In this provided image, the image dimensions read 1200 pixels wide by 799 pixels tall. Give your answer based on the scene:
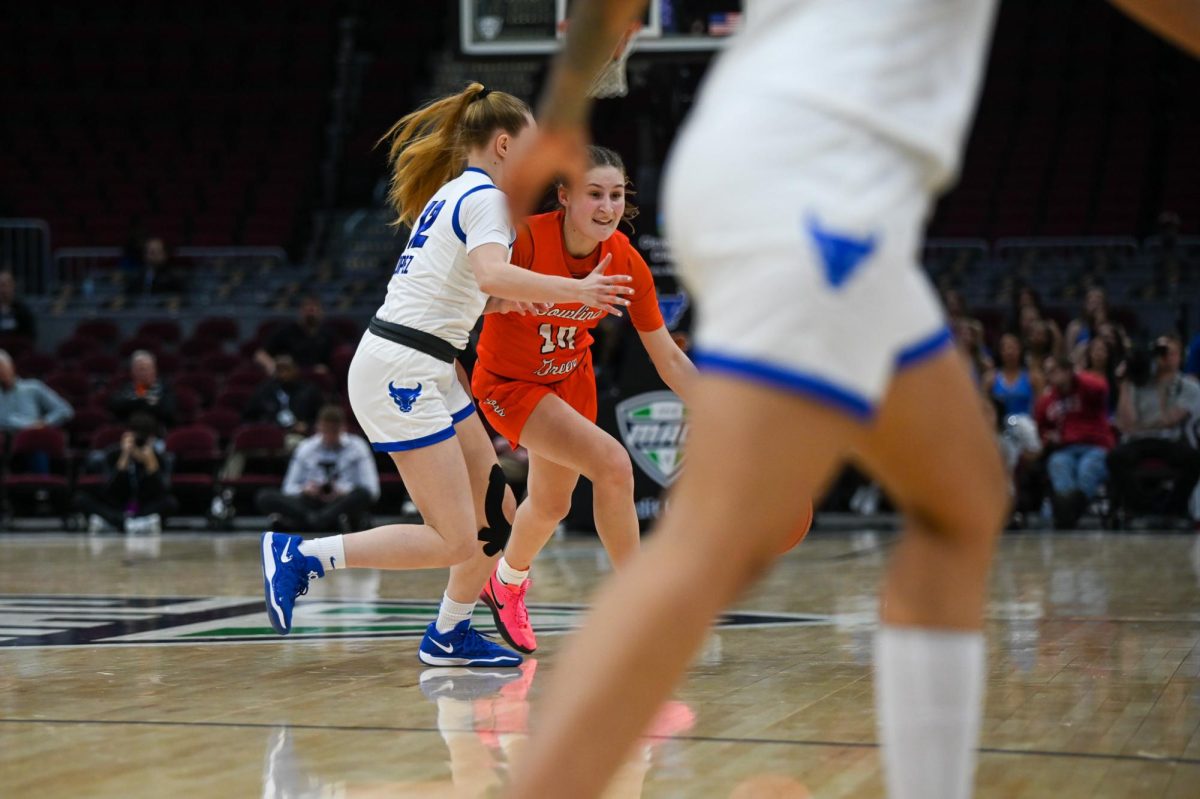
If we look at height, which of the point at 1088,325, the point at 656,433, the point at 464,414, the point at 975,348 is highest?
the point at 464,414

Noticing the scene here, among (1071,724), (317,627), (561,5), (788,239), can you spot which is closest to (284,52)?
(561,5)

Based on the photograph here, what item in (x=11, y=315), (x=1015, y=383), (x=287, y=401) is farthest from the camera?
(x=11, y=315)

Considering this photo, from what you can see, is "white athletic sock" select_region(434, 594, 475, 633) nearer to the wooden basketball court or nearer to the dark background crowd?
the wooden basketball court

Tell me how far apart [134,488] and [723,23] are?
20.6 feet

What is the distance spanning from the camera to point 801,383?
1624mm

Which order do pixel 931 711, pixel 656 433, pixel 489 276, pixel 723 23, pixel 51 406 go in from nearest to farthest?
pixel 931 711, pixel 489 276, pixel 656 433, pixel 723 23, pixel 51 406

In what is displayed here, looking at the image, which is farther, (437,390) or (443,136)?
(443,136)

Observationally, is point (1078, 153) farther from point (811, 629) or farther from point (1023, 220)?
point (811, 629)

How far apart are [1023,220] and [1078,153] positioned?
1763mm

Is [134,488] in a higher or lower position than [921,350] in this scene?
lower

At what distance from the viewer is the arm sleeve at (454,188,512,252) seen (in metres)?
4.16

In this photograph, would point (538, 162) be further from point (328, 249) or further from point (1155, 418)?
point (328, 249)

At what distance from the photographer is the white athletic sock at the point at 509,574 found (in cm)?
490

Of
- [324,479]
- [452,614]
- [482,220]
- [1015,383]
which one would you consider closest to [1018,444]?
[1015,383]
